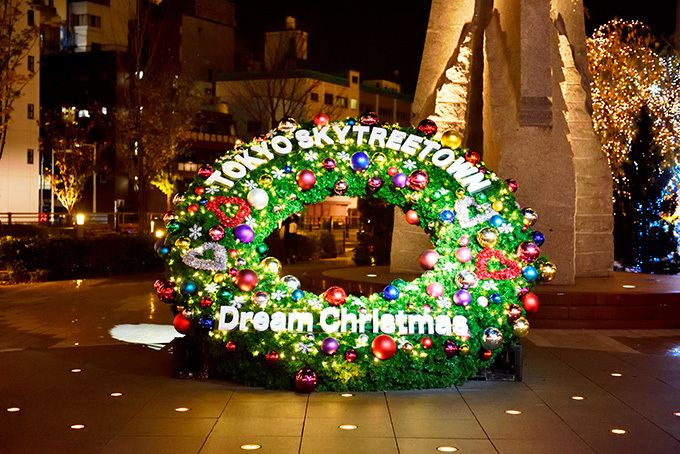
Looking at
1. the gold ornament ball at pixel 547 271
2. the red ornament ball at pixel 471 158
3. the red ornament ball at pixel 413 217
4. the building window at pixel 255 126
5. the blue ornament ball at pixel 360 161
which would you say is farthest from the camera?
the building window at pixel 255 126

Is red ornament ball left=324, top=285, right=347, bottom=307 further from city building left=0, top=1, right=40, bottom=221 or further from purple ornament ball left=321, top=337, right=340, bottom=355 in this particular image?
city building left=0, top=1, right=40, bottom=221

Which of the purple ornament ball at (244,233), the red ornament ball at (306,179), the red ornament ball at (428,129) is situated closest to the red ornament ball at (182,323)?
the purple ornament ball at (244,233)

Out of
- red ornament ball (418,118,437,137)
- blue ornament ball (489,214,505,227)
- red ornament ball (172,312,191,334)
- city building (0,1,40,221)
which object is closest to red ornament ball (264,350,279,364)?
red ornament ball (172,312,191,334)

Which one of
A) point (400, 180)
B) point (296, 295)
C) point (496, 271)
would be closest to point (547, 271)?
point (496, 271)

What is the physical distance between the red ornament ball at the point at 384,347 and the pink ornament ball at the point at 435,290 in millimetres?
749

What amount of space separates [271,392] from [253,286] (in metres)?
1.18

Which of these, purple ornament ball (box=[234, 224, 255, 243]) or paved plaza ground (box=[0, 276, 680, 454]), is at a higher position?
purple ornament ball (box=[234, 224, 255, 243])

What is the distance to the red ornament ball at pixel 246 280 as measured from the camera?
988cm

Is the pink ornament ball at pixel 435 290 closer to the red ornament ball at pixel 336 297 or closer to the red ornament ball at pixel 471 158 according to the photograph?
the red ornament ball at pixel 336 297

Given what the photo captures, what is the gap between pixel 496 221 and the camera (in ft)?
33.4

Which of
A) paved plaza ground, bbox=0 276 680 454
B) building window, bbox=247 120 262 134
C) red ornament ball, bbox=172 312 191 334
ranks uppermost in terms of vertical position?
building window, bbox=247 120 262 134

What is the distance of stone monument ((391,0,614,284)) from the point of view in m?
15.7

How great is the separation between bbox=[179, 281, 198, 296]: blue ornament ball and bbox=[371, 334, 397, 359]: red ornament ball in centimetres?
208

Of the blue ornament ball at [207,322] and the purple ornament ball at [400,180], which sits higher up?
the purple ornament ball at [400,180]
